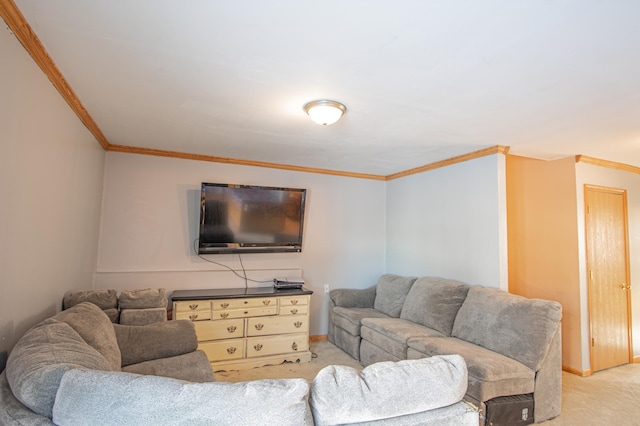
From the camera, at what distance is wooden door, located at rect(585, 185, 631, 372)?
3570 mm

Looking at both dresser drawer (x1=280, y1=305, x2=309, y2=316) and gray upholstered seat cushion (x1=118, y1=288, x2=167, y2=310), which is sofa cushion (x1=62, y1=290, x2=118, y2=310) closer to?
gray upholstered seat cushion (x1=118, y1=288, x2=167, y2=310)

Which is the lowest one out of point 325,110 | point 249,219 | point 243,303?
point 243,303

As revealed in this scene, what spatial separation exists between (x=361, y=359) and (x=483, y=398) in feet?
5.27

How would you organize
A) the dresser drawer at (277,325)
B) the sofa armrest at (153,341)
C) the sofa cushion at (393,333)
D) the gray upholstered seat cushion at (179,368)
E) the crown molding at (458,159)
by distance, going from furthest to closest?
the dresser drawer at (277,325) < the crown molding at (458,159) < the sofa cushion at (393,333) < the sofa armrest at (153,341) < the gray upholstered seat cushion at (179,368)

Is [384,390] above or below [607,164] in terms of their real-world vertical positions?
below

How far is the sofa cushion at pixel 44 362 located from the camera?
3.55 feet

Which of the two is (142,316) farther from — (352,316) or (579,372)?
(579,372)

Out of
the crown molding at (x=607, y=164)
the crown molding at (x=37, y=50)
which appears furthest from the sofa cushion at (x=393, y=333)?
the crown molding at (x=37, y=50)

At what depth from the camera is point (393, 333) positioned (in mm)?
3271

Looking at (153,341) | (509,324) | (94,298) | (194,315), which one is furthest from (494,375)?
(94,298)

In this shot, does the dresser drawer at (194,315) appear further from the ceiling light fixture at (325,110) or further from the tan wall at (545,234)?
the tan wall at (545,234)

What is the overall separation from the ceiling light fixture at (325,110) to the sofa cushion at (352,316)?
2432 millimetres

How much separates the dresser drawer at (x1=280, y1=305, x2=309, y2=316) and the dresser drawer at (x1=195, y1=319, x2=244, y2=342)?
1.54ft

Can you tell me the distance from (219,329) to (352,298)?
1.74m
